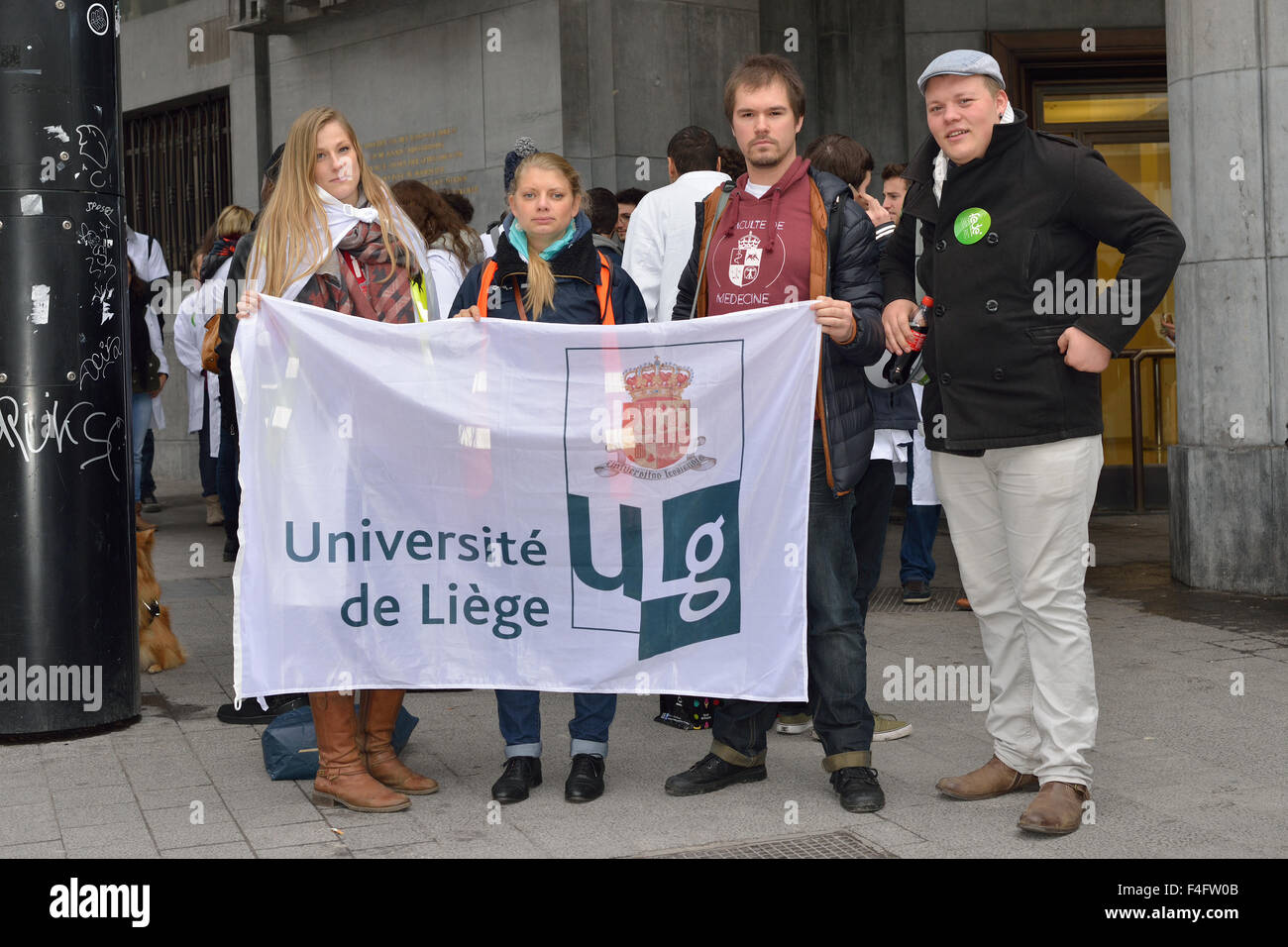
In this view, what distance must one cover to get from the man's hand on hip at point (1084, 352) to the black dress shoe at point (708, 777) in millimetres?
1690

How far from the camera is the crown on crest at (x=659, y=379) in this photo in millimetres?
4957

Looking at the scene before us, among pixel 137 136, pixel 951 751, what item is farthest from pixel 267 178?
pixel 137 136

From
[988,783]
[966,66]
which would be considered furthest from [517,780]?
[966,66]

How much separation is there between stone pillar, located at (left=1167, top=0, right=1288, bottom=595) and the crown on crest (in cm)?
464

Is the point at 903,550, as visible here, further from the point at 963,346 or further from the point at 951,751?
the point at 963,346

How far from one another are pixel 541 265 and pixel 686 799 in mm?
1770

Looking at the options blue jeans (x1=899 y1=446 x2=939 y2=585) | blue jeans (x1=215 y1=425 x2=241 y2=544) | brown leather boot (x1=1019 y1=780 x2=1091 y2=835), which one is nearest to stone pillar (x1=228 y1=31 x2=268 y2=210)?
blue jeans (x1=215 y1=425 x2=241 y2=544)

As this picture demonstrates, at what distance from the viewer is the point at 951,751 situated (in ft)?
18.1

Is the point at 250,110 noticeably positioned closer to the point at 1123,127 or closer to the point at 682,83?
the point at 682,83

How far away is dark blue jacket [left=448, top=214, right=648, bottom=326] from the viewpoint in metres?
5.18

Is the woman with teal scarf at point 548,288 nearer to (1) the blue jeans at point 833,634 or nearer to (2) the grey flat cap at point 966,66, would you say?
(1) the blue jeans at point 833,634

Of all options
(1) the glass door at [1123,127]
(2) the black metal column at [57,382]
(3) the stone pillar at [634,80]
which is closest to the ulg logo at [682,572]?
(2) the black metal column at [57,382]

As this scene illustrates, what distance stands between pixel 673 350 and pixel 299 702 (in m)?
2.11

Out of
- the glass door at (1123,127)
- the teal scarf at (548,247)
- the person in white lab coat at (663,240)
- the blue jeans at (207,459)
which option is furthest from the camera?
the glass door at (1123,127)
